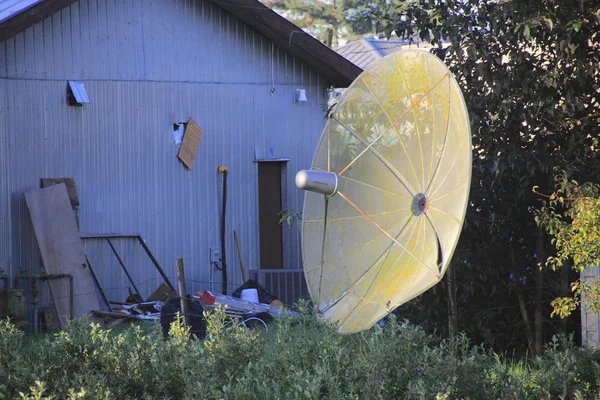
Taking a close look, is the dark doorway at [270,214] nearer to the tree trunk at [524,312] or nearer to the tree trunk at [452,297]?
the tree trunk at [524,312]

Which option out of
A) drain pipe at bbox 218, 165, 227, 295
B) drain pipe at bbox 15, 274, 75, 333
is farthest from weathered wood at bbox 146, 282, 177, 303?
drain pipe at bbox 15, 274, 75, 333

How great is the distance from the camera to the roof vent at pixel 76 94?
1381 centimetres

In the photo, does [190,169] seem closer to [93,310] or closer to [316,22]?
[93,310]

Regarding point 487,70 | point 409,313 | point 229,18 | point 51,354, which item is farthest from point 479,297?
point 229,18

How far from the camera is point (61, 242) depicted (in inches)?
525

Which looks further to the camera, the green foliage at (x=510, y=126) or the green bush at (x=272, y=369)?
the green foliage at (x=510, y=126)

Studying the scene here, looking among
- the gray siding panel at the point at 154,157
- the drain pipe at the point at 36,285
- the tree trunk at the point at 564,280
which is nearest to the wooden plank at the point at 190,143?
the gray siding panel at the point at 154,157

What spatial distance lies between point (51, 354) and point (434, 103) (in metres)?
4.32

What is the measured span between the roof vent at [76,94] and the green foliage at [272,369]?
7410 mm

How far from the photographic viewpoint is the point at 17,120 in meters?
13.4

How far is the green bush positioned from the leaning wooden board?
20.8ft

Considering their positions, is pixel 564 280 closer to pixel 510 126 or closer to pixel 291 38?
pixel 510 126

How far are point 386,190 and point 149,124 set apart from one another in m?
6.46

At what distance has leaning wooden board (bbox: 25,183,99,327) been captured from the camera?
1313 centimetres
